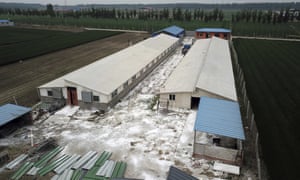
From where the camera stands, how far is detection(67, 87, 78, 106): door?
19859 millimetres

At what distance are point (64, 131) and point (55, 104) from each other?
418cm

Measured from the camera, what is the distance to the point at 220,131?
42.2ft

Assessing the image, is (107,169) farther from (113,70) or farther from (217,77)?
(217,77)

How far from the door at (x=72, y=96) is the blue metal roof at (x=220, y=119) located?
36.0 ft

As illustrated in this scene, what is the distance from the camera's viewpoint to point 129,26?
234 ft

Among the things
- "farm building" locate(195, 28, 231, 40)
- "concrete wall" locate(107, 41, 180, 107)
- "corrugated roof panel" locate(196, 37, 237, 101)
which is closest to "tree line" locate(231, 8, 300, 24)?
"farm building" locate(195, 28, 231, 40)

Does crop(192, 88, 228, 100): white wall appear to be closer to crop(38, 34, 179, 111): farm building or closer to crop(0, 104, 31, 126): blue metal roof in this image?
crop(38, 34, 179, 111): farm building

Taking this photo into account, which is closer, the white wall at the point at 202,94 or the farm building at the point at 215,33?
the white wall at the point at 202,94

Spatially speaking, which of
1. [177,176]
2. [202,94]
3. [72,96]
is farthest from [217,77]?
[72,96]

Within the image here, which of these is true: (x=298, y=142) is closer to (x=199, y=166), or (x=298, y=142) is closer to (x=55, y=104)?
(x=199, y=166)

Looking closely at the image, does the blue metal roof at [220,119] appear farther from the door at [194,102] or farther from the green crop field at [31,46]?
the green crop field at [31,46]

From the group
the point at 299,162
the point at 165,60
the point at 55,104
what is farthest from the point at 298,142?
the point at 165,60

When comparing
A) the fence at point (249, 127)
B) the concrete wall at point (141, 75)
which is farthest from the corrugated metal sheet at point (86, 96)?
the fence at point (249, 127)

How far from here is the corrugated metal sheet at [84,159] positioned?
1271 cm
